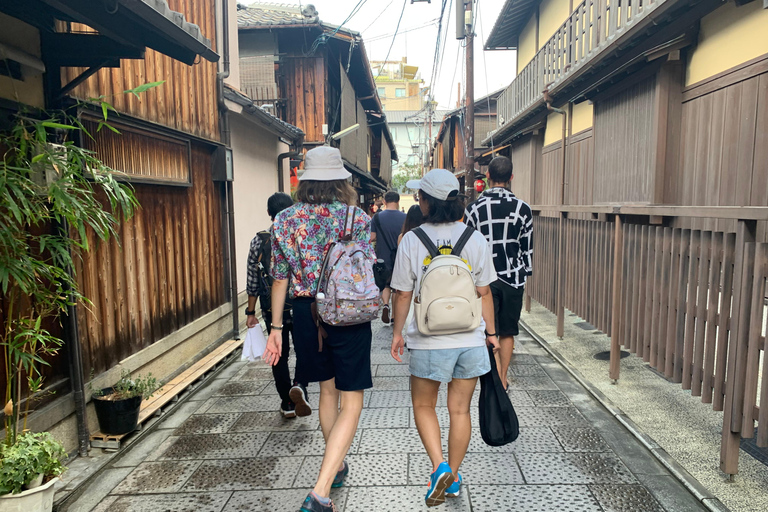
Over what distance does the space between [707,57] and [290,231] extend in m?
6.75

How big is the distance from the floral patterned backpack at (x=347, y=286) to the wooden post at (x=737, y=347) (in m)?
2.31

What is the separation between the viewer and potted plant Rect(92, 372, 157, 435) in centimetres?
434

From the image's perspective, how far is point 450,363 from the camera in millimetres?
3217

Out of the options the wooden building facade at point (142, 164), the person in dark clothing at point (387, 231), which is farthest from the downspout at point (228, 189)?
the person in dark clothing at point (387, 231)

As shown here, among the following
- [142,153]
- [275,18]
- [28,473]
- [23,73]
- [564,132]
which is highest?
[275,18]

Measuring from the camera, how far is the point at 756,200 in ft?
19.9

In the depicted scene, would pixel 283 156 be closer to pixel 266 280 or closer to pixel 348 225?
pixel 266 280

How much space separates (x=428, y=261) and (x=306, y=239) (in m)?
0.77

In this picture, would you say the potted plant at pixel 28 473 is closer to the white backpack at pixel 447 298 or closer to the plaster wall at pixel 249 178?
the white backpack at pixel 447 298

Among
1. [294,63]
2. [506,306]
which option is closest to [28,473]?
[506,306]

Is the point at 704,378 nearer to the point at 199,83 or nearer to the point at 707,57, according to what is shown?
the point at 707,57

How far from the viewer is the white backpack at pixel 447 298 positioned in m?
3.12

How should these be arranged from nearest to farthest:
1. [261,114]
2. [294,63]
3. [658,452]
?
[658,452], [261,114], [294,63]

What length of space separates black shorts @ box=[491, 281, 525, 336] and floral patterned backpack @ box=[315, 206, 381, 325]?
195cm
